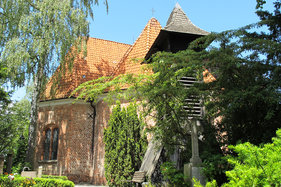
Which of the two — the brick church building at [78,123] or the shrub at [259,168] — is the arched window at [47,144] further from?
the shrub at [259,168]

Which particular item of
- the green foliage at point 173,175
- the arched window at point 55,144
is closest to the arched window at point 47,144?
the arched window at point 55,144

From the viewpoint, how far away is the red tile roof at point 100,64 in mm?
15141

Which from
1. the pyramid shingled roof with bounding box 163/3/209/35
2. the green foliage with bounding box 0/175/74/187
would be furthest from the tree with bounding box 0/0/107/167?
the pyramid shingled roof with bounding box 163/3/209/35

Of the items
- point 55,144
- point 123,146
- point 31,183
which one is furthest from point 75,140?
point 31,183

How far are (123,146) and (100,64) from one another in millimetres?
7378

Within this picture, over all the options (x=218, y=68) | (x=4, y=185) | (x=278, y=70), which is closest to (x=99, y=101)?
(x=4, y=185)

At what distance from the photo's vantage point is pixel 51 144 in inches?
611

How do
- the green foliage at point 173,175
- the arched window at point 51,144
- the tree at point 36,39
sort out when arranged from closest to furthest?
the green foliage at point 173,175, the tree at point 36,39, the arched window at point 51,144

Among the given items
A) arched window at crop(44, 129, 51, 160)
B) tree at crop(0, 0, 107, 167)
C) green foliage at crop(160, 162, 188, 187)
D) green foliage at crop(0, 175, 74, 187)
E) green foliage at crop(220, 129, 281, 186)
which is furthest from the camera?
arched window at crop(44, 129, 51, 160)

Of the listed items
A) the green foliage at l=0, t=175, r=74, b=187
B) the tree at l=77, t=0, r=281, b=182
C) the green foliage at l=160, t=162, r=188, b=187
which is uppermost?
the tree at l=77, t=0, r=281, b=182

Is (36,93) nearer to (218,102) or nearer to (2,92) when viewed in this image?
(2,92)

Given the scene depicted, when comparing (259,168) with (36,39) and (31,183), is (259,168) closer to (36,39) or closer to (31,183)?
(31,183)

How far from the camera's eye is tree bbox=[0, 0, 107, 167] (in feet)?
45.2

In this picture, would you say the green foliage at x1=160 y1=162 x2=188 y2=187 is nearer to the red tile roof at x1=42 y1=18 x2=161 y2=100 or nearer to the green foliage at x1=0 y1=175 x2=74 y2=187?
the green foliage at x1=0 y1=175 x2=74 y2=187
